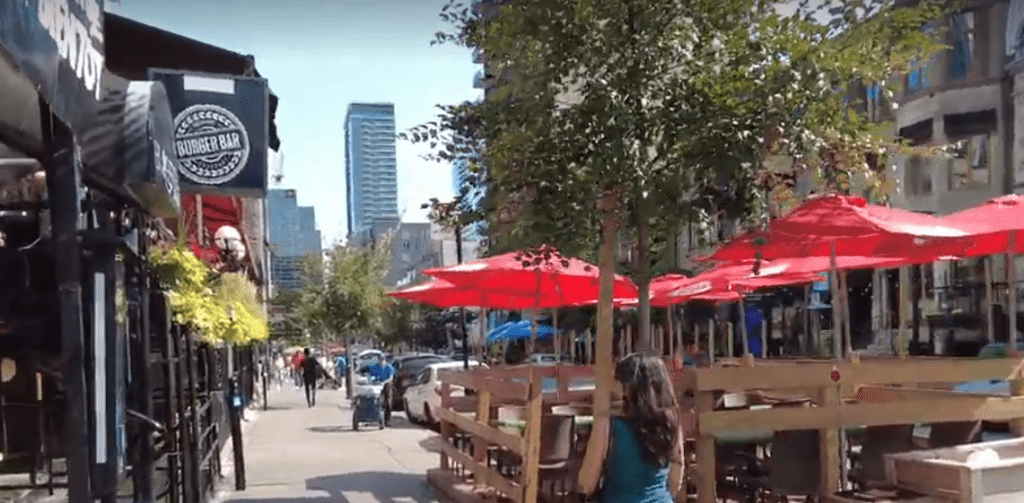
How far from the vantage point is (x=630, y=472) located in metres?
4.52

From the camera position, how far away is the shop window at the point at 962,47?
27111 millimetres

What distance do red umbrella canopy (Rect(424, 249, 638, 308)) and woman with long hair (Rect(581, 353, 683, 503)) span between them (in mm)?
4101

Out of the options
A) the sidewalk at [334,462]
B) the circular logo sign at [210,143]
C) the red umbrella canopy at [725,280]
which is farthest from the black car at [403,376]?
the circular logo sign at [210,143]

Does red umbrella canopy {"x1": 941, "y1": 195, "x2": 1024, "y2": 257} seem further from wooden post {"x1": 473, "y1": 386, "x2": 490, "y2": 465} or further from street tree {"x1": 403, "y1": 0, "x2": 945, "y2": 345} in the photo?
wooden post {"x1": 473, "y1": 386, "x2": 490, "y2": 465}

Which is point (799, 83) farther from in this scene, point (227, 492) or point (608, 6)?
point (227, 492)

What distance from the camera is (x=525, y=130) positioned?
7004mm

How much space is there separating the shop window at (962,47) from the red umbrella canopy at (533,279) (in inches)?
771

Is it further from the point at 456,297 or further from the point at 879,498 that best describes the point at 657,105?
the point at 456,297

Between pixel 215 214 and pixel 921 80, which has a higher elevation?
pixel 921 80

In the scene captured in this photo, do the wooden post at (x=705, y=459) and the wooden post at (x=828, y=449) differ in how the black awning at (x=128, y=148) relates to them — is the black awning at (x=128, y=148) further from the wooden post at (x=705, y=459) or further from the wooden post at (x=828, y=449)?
the wooden post at (x=828, y=449)

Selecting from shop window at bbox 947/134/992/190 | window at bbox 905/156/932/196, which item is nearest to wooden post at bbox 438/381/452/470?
shop window at bbox 947/134/992/190

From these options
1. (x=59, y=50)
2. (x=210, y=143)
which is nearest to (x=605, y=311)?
(x=59, y=50)

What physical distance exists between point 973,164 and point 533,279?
809 inches

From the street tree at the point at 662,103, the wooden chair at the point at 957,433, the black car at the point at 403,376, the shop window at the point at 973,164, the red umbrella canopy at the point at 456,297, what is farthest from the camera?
the shop window at the point at 973,164
